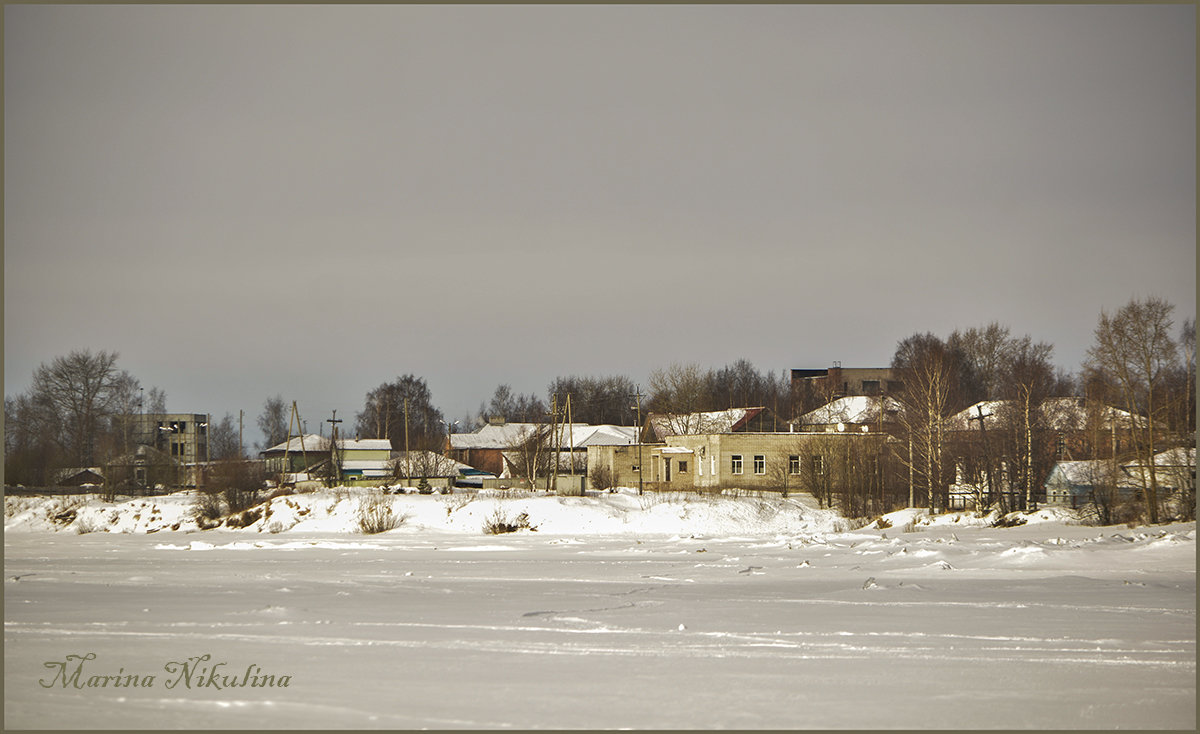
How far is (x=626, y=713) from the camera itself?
24.6 feet

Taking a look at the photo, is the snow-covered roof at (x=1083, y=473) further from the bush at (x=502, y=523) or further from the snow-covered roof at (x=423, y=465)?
the snow-covered roof at (x=423, y=465)

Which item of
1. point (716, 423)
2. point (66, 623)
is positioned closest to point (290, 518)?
point (66, 623)

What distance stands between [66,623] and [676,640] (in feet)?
24.1

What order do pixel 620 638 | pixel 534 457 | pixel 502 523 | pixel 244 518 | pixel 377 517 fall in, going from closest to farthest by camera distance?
1. pixel 620 638
2. pixel 502 523
3. pixel 377 517
4. pixel 244 518
5. pixel 534 457

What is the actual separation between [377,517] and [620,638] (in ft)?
76.2

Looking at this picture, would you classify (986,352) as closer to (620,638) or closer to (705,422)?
(705,422)

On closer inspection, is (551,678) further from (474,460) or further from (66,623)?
(474,460)

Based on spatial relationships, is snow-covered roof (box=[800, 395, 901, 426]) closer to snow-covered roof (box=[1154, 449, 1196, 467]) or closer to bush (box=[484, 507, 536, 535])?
Answer: snow-covered roof (box=[1154, 449, 1196, 467])

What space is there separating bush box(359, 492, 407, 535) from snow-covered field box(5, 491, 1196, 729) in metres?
8.69

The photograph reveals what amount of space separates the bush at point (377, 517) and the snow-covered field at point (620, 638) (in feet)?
28.5

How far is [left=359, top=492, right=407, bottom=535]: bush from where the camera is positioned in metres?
31.8

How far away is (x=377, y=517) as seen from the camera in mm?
32438

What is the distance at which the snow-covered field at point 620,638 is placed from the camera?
7578 mm

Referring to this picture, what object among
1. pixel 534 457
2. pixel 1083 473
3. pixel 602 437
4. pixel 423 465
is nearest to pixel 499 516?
pixel 1083 473
